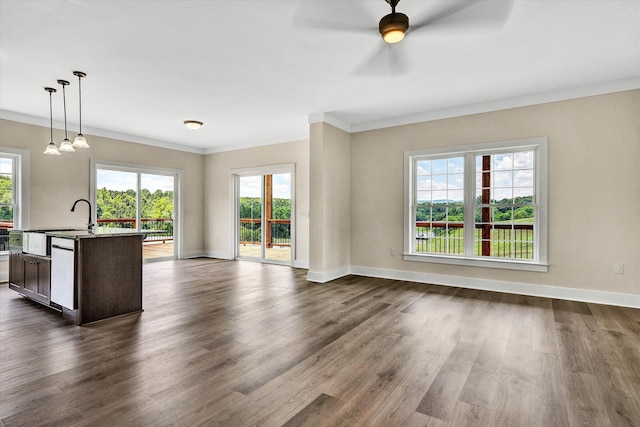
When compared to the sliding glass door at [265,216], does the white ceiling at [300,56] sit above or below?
above

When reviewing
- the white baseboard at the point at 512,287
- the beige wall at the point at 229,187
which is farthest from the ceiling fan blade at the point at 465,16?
the beige wall at the point at 229,187

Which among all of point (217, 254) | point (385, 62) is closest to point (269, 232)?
point (217, 254)

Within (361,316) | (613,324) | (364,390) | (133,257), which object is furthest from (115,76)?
(613,324)

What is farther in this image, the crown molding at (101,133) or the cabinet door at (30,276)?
the crown molding at (101,133)

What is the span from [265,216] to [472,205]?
4.25m

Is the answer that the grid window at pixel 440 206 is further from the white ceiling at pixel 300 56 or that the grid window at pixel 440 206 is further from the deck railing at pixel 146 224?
the deck railing at pixel 146 224

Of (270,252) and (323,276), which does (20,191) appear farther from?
(323,276)

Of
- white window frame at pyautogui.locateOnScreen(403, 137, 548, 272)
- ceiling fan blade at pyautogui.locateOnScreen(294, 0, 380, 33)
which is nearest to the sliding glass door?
white window frame at pyautogui.locateOnScreen(403, 137, 548, 272)

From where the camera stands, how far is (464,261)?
495cm

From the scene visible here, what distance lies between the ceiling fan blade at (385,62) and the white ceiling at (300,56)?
0.06 ft

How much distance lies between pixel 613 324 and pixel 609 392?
164cm

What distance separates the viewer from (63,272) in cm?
343

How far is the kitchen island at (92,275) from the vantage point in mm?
3303

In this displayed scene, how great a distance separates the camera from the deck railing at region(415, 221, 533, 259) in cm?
464
